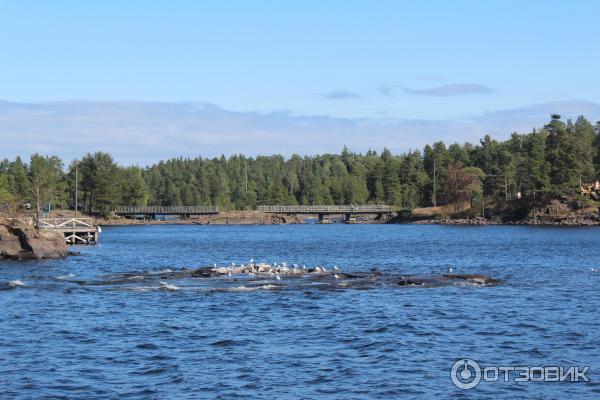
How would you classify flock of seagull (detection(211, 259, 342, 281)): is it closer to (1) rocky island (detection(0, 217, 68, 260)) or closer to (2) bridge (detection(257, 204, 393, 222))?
(1) rocky island (detection(0, 217, 68, 260))

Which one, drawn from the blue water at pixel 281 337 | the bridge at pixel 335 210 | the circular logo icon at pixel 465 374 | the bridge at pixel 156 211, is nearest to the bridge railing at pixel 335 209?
the bridge at pixel 335 210

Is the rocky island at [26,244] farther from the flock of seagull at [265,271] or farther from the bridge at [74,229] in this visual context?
the bridge at [74,229]

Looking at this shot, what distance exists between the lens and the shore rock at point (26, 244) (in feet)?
208

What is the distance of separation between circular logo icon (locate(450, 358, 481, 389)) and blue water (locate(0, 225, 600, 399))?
35 cm

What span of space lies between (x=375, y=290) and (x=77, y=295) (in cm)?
1633

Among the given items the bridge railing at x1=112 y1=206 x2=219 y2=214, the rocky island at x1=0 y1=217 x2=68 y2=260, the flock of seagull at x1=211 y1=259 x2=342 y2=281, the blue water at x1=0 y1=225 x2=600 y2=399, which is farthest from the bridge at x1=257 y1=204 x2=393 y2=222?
the blue water at x1=0 y1=225 x2=600 y2=399

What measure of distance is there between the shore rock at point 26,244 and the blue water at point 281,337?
1061cm

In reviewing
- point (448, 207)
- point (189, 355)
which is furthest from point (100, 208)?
point (189, 355)

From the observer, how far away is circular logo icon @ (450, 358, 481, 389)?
23.2 meters

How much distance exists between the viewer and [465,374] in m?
24.2

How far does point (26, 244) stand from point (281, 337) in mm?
40469

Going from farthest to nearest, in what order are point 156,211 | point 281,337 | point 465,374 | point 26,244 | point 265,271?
point 156,211
point 26,244
point 265,271
point 281,337
point 465,374

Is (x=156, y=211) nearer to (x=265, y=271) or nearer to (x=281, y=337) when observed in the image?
(x=265, y=271)

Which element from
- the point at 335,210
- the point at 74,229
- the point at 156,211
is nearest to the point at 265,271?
the point at 74,229
